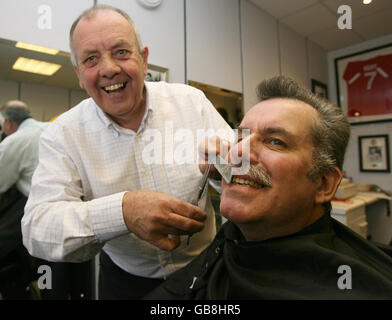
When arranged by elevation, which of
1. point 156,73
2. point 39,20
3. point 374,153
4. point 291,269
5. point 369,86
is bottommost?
point 291,269

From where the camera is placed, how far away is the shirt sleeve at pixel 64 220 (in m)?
0.89

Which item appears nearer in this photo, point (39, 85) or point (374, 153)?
point (39, 85)

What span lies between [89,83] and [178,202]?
677 mm

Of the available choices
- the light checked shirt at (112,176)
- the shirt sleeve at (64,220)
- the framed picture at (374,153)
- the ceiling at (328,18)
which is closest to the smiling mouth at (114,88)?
the light checked shirt at (112,176)

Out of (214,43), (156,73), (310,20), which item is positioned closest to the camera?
(156,73)

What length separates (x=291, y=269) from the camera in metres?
0.91

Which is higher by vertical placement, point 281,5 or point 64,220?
point 281,5

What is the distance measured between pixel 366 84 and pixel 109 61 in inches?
148

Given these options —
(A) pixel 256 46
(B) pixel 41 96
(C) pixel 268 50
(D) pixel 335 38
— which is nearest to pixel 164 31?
(B) pixel 41 96

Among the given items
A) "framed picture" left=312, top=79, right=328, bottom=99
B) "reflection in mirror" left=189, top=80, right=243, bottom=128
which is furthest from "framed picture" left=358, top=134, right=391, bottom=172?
"reflection in mirror" left=189, top=80, right=243, bottom=128

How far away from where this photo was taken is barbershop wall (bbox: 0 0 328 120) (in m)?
1.44

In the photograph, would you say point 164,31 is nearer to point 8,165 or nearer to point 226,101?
point 226,101

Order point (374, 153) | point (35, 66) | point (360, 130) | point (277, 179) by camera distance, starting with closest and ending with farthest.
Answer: point (277, 179) → point (35, 66) → point (374, 153) → point (360, 130)

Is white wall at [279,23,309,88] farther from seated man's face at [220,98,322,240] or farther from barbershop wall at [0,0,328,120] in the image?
seated man's face at [220,98,322,240]
